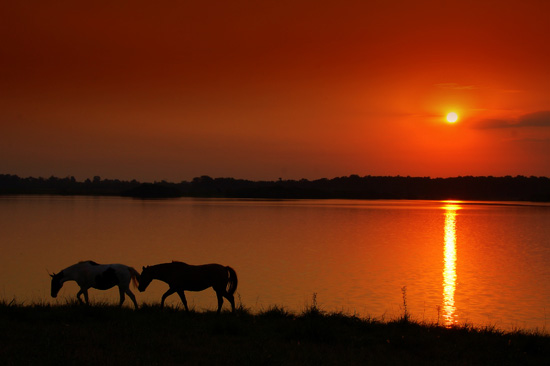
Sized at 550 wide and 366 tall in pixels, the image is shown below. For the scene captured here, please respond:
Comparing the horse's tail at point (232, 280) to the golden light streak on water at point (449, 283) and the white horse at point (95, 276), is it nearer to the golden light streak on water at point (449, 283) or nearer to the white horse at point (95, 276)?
the white horse at point (95, 276)

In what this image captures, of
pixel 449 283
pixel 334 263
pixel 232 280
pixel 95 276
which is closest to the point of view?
pixel 95 276

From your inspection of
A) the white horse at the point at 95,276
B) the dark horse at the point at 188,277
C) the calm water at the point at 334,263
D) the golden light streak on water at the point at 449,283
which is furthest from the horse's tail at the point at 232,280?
the golden light streak on water at the point at 449,283

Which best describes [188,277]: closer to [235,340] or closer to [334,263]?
[235,340]

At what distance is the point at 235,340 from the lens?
10.8 metres

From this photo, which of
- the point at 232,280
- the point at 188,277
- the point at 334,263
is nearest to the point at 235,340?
the point at 188,277

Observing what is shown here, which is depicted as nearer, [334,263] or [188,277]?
[188,277]

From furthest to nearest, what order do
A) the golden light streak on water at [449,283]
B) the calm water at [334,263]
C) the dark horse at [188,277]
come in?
the calm water at [334,263] → the golden light streak on water at [449,283] → the dark horse at [188,277]

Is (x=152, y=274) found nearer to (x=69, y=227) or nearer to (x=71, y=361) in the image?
(x=71, y=361)

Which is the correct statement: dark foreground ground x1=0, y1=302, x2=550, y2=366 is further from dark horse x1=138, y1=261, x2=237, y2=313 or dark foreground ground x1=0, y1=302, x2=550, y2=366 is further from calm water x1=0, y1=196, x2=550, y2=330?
calm water x1=0, y1=196, x2=550, y2=330

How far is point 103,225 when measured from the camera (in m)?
60.4

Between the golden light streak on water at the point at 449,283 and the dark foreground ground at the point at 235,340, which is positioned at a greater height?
the dark foreground ground at the point at 235,340

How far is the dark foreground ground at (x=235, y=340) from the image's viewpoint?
9297 mm

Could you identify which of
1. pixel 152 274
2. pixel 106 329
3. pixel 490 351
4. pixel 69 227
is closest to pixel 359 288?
pixel 152 274

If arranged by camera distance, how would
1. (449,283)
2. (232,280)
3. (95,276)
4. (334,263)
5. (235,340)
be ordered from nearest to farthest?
(235,340) → (95,276) → (232,280) → (449,283) → (334,263)
